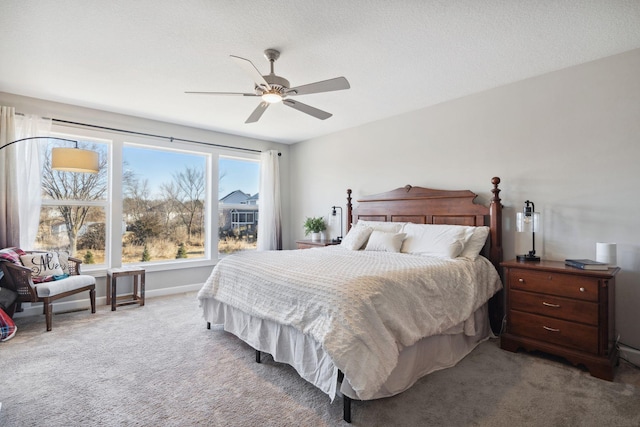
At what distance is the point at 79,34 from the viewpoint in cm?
241

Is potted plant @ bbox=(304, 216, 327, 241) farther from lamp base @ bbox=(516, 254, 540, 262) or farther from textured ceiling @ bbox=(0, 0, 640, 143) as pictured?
lamp base @ bbox=(516, 254, 540, 262)

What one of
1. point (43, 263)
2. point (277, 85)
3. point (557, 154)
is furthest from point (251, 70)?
point (43, 263)

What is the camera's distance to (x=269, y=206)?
18.5 ft

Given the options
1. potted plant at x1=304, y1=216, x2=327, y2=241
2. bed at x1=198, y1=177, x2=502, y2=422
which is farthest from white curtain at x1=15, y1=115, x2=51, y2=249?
potted plant at x1=304, y1=216, x2=327, y2=241

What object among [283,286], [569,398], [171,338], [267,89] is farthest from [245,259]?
[569,398]

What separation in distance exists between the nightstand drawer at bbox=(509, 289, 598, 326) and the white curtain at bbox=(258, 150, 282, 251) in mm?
3805

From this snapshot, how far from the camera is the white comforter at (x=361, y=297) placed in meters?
1.80

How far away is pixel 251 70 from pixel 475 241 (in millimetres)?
2563

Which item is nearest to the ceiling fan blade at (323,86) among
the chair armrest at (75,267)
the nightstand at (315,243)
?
the nightstand at (315,243)

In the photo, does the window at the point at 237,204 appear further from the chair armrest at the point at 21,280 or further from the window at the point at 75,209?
the chair armrest at the point at 21,280

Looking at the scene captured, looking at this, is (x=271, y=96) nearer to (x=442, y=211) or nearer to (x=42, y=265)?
(x=442, y=211)

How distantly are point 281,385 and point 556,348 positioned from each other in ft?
7.06

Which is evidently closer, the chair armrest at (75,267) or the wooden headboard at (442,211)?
the wooden headboard at (442,211)

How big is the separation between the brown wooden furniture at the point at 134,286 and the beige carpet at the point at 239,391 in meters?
0.98
